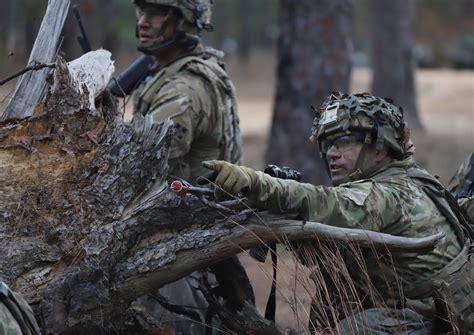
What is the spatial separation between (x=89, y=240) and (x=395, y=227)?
151cm

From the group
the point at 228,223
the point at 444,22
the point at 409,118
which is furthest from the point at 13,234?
the point at 444,22

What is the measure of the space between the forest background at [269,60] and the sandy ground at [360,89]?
0.01 meters

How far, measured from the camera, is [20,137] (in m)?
5.56

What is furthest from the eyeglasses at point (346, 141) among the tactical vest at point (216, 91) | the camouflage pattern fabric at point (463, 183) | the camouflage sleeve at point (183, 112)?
the tactical vest at point (216, 91)

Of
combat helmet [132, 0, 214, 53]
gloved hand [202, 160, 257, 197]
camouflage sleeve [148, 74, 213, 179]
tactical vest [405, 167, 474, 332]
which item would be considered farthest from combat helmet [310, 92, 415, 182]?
combat helmet [132, 0, 214, 53]

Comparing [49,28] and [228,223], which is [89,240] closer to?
[228,223]

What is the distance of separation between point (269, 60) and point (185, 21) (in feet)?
188

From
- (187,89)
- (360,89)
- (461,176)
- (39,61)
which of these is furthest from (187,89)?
(360,89)

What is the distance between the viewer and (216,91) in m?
7.50

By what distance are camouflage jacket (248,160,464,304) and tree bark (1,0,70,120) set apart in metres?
1.62

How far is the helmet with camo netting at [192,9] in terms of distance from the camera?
758 centimetres

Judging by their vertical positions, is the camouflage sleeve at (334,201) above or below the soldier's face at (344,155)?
below

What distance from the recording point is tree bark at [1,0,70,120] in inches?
230

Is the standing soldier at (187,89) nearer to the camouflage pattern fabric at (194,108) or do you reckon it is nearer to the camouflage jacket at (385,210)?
the camouflage pattern fabric at (194,108)
